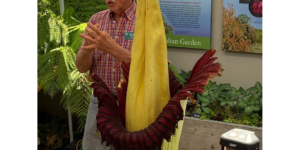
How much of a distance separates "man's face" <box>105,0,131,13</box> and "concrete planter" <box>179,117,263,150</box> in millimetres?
1283

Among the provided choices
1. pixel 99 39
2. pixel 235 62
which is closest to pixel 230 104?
pixel 235 62

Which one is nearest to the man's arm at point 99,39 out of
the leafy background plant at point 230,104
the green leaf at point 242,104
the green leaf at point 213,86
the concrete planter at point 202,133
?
the leafy background plant at point 230,104

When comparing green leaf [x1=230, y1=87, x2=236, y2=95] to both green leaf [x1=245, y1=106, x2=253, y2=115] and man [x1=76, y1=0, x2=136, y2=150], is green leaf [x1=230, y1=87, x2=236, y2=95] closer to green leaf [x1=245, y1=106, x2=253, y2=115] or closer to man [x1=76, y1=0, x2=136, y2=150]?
green leaf [x1=245, y1=106, x2=253, y2=115]

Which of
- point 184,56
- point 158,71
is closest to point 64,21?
point 184,56

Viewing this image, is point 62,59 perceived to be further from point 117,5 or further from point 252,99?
point 252,99

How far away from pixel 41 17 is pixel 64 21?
0.59ft

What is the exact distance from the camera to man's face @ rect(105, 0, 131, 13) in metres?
1.32

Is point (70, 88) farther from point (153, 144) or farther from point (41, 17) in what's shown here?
point (153, 144)

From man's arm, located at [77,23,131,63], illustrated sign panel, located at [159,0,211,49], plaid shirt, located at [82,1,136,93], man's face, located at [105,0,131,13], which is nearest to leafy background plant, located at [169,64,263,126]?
illustrated sign panel, located at [159,0,211,49]

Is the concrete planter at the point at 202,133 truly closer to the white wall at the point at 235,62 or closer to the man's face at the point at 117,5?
the white wall at the point at 235,62

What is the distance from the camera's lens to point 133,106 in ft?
2.29

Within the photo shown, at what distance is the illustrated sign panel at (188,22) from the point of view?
2.69 metres

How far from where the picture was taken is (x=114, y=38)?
1.41m

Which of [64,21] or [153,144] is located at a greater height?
[64,21]
